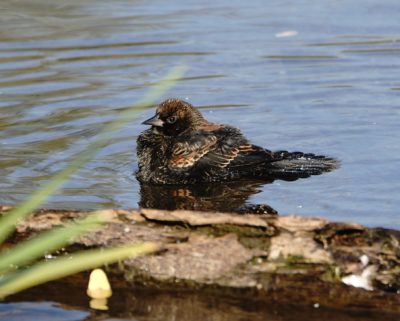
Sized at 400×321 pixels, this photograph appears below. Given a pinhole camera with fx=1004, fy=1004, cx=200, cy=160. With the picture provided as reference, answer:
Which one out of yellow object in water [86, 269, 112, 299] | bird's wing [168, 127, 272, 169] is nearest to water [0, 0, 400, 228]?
bird's wing [168, 127, 272, 169]

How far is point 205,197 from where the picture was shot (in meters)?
8.82

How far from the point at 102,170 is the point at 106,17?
6.74 meters

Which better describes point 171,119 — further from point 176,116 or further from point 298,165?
point 298,165

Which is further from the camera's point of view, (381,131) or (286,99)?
(286,99)

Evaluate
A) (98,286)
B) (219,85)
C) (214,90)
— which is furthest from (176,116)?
(98,286)

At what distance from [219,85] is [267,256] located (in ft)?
24.6

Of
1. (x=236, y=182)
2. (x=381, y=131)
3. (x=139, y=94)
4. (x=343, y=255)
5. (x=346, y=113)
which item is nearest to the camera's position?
(x=343, y=255)

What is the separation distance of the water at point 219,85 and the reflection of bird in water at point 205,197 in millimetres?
133

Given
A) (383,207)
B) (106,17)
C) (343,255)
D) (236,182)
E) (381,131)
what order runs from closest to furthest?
(343,255), (383,207), (236,182), (381,131), (106,17)

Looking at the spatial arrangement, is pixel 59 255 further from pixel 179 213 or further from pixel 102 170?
pixel 102 170

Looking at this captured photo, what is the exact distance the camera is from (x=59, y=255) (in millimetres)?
5344

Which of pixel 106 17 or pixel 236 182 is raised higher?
pixel 106 17

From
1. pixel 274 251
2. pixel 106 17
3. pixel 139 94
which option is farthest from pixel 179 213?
pixel 106 17

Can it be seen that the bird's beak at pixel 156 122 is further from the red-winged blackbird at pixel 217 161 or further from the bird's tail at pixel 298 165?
the bird's tail at pixel 298 165
